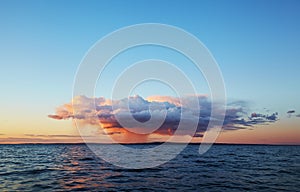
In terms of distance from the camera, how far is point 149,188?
90.3 ft

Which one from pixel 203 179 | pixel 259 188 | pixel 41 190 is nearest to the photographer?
pixel 41 190

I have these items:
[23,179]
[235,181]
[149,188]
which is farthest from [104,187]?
[235,181]

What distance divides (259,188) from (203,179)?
6.79m

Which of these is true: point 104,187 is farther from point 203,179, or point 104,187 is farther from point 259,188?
point 259,188

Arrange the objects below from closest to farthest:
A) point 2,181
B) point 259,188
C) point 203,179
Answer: point 259,188, point 2,181, point 203,179

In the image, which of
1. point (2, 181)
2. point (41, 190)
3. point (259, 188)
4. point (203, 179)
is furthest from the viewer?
point (203, 179)

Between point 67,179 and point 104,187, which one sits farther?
point 67,179

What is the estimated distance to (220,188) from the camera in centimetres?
2770

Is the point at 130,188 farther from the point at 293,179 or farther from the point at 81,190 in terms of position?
the point at 293,179

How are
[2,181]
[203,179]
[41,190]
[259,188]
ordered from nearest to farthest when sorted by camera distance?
[41,190] → [259,188] → [2,181] → [203,179]

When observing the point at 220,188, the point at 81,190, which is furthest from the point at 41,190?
the point at 220,188

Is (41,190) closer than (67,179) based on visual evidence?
Yes

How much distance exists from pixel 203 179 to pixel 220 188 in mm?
5663

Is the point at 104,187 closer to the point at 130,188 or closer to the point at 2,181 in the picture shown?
the point at 130,188
